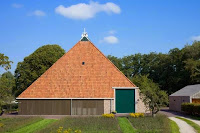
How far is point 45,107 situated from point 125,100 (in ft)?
34.0

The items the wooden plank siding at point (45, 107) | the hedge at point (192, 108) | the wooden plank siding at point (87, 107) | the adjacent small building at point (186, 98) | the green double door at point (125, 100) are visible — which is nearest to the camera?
the hedge at point (192, 108)

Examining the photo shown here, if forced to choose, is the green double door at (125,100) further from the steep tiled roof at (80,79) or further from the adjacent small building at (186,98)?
the adjacent small building at (186,98)

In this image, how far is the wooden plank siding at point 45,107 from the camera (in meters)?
36.4

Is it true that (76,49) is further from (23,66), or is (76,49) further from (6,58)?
(6,58)

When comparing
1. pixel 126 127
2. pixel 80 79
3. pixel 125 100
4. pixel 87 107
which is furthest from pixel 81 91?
pixel 126 127

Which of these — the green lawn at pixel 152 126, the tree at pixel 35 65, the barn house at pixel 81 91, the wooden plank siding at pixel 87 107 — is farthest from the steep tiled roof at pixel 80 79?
the green lawn at pixel 152 126

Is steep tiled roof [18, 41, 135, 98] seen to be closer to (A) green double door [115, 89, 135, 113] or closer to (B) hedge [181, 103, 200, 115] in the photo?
(A) green double door [115, 89, 135, 113]

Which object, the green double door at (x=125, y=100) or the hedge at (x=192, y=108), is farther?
the green double door at (x=125, y=100)

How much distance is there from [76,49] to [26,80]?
48.9 feet

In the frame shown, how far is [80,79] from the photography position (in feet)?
125

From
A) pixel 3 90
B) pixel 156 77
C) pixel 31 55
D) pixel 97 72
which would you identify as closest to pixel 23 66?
pixel 31 55

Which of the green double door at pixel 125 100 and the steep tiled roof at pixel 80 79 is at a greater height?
the steep tiled roof at pixel 80 79

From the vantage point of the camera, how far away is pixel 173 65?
65.1 meters

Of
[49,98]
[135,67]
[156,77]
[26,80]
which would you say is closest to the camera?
[49,98]
